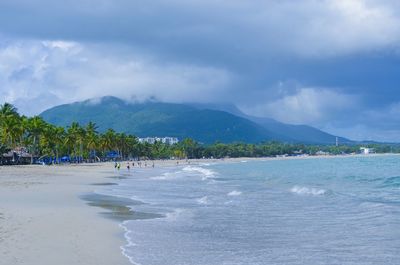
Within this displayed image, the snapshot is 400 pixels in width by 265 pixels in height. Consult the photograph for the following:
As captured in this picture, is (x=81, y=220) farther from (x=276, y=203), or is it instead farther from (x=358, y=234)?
(x=276, y=203)

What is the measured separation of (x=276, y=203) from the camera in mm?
25000

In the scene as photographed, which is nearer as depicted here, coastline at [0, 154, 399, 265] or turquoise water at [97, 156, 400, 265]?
coastline at [0, 154, 399, 265]

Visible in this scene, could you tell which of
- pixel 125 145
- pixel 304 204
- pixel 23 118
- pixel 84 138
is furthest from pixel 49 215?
pixel 125 145

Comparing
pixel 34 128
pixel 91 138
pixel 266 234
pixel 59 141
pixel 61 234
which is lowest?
pixel 266 234

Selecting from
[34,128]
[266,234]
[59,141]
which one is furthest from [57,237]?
[59,141]

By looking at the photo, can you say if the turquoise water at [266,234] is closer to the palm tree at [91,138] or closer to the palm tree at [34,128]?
the palm tree at [34,128]

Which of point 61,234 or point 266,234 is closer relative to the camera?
point 61,234

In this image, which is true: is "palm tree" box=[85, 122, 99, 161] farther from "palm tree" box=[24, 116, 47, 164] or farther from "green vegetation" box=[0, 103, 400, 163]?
"palm tree" box=[24, 116, 47, 164]

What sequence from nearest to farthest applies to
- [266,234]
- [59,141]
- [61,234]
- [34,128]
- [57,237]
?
[57,237] → [61,234] → [266,234] → [34,128] → [59,141]

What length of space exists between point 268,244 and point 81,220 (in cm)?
695

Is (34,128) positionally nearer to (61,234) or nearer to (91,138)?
(91,138)

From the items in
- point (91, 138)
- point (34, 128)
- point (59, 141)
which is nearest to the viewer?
point (34, 128)

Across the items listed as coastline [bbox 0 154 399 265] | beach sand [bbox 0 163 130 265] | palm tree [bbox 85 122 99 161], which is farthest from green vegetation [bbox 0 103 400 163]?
beach sand [bbox 0 163 130 265]

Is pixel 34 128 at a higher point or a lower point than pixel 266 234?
higher
